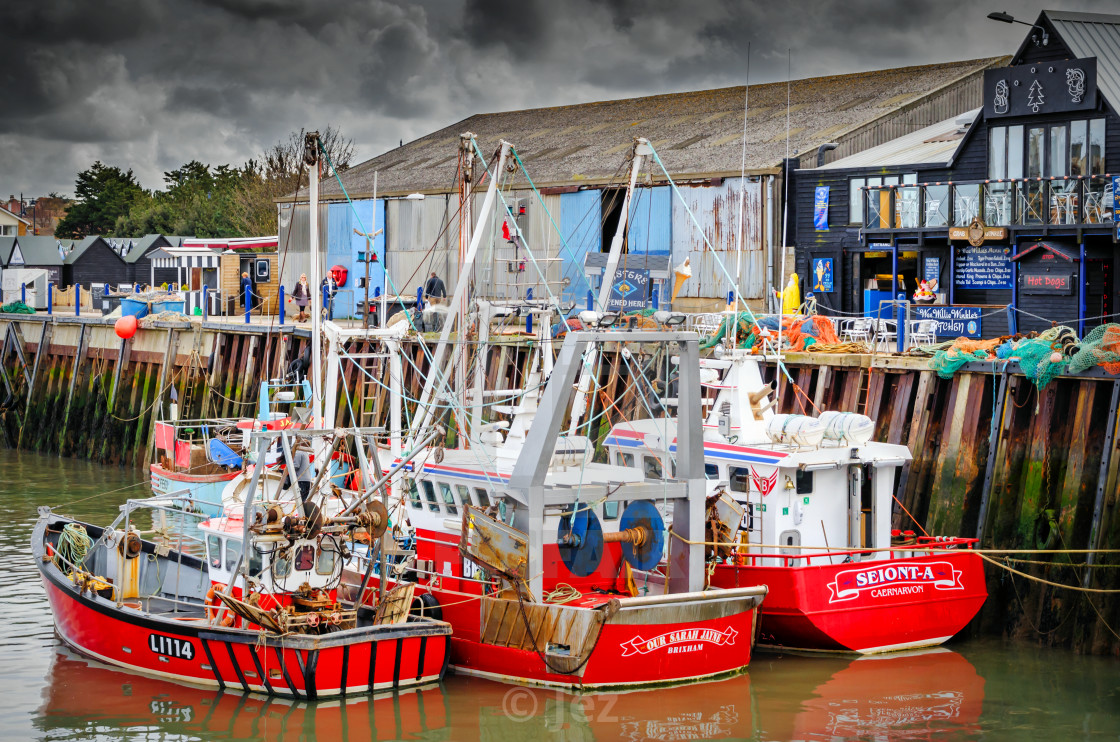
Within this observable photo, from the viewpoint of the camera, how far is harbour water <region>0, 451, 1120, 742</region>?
14.0 metres

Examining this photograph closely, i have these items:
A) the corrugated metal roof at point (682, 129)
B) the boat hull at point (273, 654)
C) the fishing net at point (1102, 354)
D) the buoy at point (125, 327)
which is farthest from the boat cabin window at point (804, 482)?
the buoy at point (125, 327)

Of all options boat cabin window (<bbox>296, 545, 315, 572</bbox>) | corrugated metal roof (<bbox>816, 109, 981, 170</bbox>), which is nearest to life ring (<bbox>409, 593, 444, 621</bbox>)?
boat cabin window (<bbox>296, 545, 315, 572</bbox>)

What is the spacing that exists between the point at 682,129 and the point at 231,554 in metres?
24.3

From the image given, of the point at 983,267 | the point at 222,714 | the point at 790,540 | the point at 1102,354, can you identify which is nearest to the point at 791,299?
the point at 983,267

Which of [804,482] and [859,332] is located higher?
[859,332]

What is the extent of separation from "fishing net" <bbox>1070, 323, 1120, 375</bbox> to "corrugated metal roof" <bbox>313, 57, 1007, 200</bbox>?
1463cm

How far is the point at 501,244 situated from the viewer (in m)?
35.5

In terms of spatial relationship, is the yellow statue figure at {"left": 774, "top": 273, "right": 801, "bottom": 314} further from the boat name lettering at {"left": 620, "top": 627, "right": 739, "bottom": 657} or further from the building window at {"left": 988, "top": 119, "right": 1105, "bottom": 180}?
the boat name lettering at {"left": 620, "top": 627, "right": 739, "bottom": 657}

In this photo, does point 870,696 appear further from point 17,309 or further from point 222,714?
point 17,309

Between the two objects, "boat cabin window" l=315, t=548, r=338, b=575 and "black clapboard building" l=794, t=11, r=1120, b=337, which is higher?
"black clapboard building" l=794, t=11, r=1120, b=337

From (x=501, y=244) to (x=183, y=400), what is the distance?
9009 millimetres

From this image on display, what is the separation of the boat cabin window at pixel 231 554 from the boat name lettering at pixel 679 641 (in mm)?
4964

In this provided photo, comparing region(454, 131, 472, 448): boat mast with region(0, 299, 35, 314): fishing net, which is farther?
region(0, 299, 35, 314): fishing net

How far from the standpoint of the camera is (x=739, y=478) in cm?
1731
